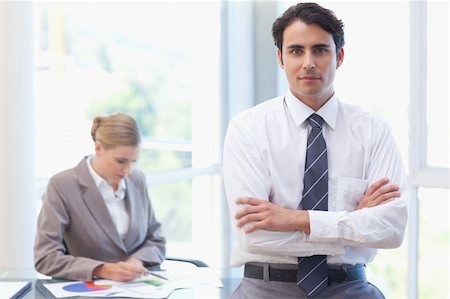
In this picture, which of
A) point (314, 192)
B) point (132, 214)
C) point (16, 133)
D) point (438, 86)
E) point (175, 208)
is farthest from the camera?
point (175, 208)

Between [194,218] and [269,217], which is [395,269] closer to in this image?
[194,218]

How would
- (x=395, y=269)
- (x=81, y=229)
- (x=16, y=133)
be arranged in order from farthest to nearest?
(x=395, y=269)
(x=16, y=133)
(x=81, y=229)

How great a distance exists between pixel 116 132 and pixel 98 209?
1.15ft

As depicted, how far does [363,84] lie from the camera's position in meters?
5.23

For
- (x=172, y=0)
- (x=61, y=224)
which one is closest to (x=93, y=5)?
(x=172, y=0)

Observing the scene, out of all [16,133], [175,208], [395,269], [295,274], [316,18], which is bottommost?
[395,269]

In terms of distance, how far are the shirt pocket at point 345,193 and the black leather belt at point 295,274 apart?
23 centimetres

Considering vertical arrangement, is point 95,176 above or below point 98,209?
above

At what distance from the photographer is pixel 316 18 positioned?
2.94 m

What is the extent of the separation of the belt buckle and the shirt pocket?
229 millimetres

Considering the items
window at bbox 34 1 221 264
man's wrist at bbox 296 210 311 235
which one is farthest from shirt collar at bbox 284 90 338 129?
window at bbox 34 1 221 264

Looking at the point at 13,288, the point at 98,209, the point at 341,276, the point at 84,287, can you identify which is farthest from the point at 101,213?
the point at 341,276

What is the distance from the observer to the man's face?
293 centimetres

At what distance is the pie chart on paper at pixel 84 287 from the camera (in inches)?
116
